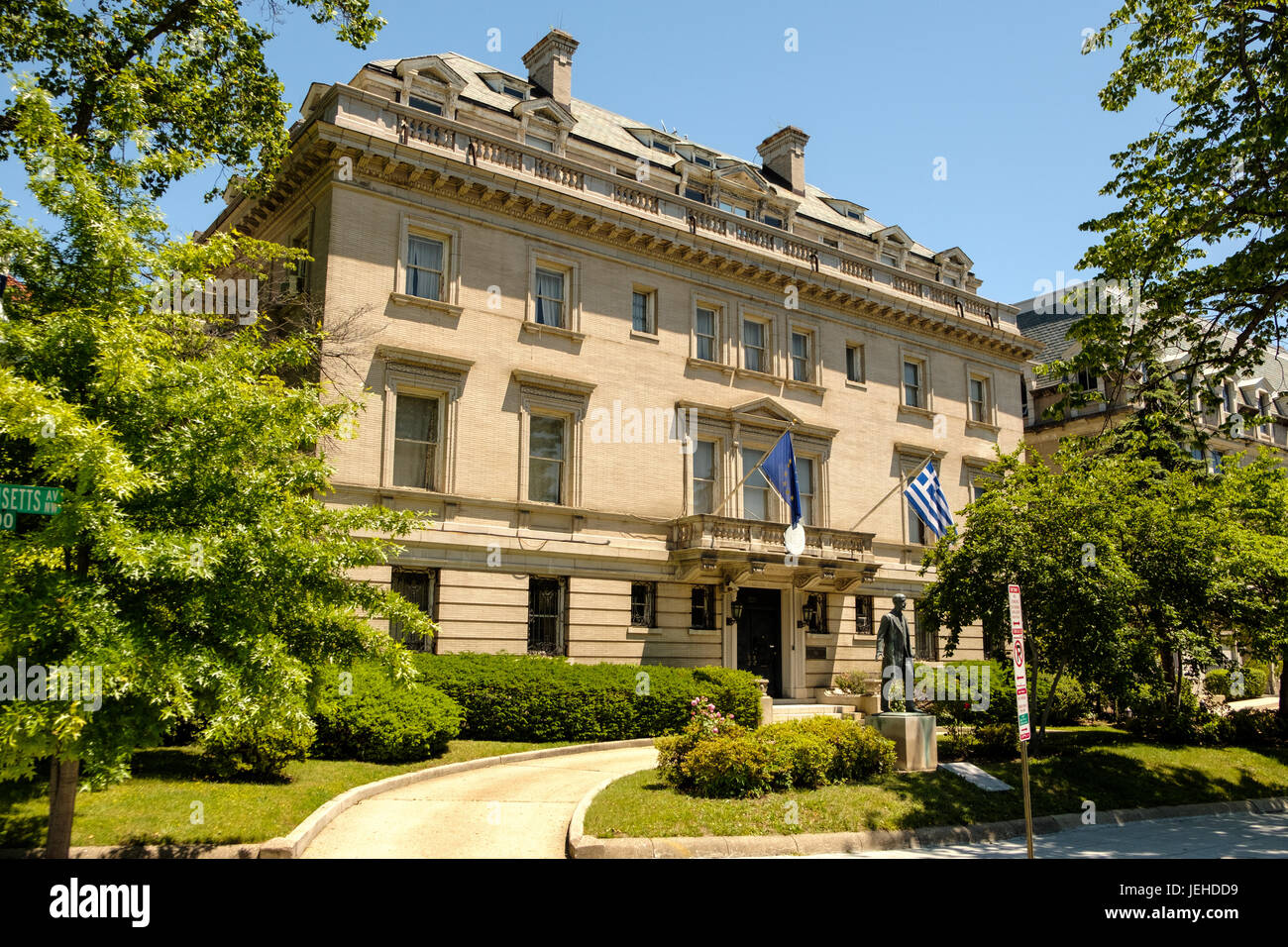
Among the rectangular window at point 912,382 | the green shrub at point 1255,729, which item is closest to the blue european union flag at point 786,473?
the rectangular window at point 912,382

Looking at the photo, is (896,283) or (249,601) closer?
(249,601)

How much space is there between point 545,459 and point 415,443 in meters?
3.72

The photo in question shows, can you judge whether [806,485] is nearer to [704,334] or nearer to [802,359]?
[802,359]

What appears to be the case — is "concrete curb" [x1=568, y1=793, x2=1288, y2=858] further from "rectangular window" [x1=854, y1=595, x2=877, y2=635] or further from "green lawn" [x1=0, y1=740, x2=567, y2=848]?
"rectangular window" [x1=854, y1=595, x2=877, y2=635]

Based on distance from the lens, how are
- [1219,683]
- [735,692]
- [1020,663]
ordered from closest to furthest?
[1020,663]
[735,692]
[1219,683]

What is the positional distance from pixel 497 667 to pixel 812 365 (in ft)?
55.4

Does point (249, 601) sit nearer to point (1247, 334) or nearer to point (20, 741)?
point (20, 741)

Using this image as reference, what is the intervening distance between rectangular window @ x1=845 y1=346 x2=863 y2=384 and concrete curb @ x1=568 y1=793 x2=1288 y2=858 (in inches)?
769

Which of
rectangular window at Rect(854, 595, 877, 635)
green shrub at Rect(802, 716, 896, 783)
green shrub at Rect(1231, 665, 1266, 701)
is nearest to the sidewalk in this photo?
green shrub at Rect(802, 716, 896, 783)

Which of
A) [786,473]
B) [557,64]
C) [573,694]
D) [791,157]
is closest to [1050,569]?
[786,473]

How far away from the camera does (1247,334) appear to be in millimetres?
17875

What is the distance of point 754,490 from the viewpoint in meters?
30.1

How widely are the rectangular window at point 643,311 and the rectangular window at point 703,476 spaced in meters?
3.92
